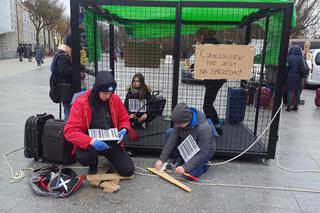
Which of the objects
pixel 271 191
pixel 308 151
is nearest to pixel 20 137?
pixel 271 191

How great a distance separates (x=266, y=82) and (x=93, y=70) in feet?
9.89

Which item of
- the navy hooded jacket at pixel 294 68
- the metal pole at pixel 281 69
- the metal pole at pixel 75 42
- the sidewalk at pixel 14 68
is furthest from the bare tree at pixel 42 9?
the metal pole at pixel 281 69

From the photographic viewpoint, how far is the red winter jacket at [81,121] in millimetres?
3336

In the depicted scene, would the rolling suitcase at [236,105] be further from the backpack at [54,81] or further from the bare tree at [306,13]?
the bare tree at [306,13]

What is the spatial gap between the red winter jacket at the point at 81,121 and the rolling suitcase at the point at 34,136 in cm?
65

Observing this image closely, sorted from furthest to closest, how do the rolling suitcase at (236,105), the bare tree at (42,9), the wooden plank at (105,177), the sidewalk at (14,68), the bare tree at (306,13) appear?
the bare tree at (42,9), the bare tree at (306,13), the sidewalk at (14,68), the rolling suitcase at (236,105), the wooden plank at (105,177)

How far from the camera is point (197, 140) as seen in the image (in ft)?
12.4

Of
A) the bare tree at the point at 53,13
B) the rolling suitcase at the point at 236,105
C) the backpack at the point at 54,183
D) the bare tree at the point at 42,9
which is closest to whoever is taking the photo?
the backpack at the point at 54,183

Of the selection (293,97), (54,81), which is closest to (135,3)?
(54,81)

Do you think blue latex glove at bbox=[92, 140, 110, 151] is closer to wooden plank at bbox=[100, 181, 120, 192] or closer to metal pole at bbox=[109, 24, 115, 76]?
wooden plank at bbox=[100, 181, 120, 192]

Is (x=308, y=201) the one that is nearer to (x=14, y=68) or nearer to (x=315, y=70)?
(x=315, y=70)

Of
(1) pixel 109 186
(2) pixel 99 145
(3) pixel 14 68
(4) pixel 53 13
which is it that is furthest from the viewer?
(4) pixel 53 13

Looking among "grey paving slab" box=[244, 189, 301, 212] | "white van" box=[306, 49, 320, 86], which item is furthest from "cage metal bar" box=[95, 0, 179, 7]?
"white van" box=[306, 49, 320, 86]

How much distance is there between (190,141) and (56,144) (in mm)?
1675
